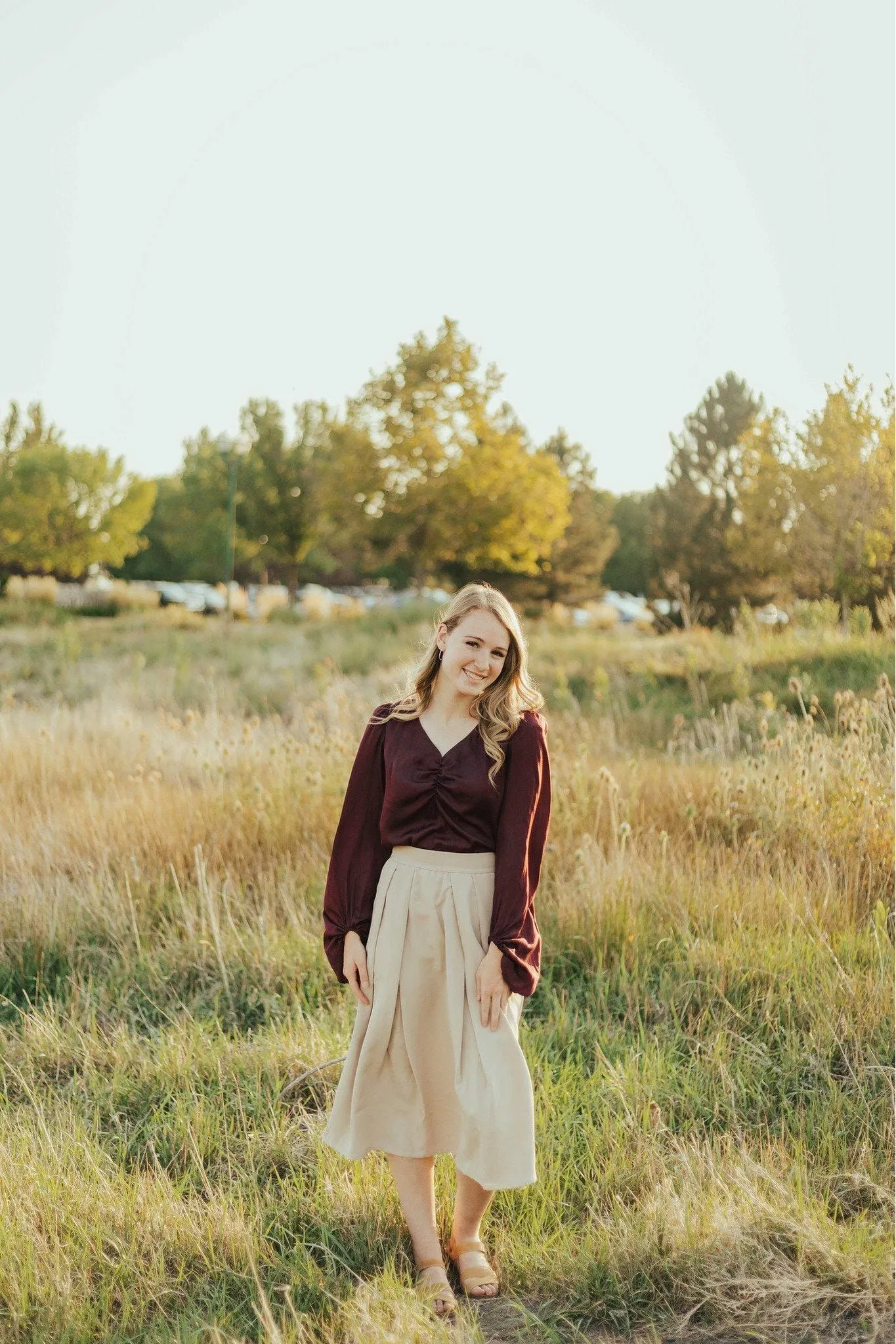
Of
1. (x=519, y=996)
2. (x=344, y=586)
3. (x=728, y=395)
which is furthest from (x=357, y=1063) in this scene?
(x=344, y=586)

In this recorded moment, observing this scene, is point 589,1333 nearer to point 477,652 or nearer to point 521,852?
point 521,852

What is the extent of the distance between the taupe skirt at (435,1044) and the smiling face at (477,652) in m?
0.41

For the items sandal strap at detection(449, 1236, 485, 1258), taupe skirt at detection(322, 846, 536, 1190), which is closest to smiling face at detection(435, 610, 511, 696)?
taupe skirt at detection(322, 846, 536, 1190)

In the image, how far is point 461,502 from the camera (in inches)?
950

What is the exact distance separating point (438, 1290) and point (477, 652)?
4.74ft

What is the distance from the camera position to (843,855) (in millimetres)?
4750

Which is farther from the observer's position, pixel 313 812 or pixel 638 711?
pixel 638 711

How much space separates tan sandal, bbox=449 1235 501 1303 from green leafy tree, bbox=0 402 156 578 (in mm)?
35252

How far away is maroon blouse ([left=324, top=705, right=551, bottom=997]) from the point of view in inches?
97.9

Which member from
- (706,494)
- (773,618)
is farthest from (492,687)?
(706,494)

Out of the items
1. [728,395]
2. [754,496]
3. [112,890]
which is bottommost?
[112,890]

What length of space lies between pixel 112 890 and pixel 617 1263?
9.70 feet

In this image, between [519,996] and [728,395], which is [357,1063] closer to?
[519,996]

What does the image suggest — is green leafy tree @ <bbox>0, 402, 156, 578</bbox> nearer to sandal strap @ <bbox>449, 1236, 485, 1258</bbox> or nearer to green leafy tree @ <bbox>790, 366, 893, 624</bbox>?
green leafy tree @ <bbox>790, 366, 893, 624</bbox>
